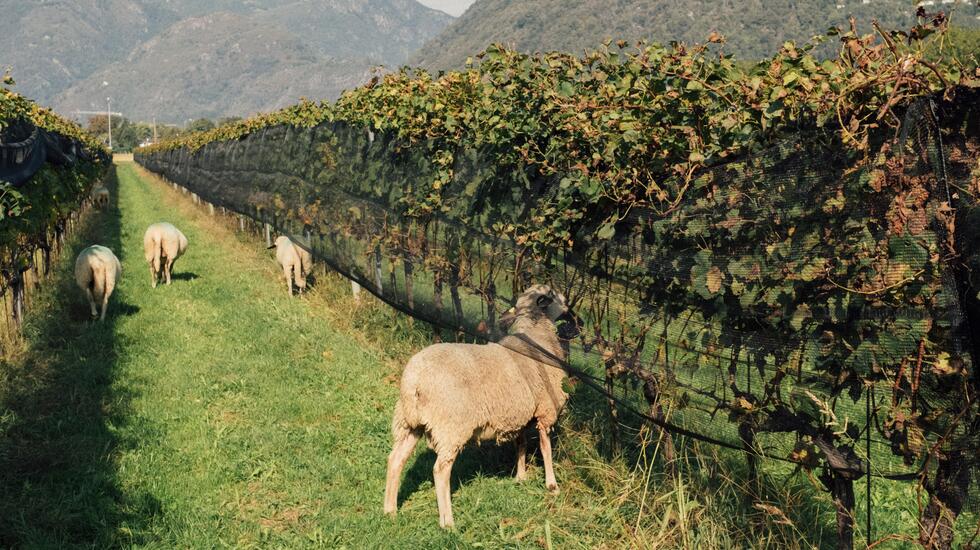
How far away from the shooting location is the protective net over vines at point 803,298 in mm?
2859

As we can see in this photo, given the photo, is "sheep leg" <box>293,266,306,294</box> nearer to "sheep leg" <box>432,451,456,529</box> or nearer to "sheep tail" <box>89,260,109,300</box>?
"sheep tail" <box>89,260,109,300</box>

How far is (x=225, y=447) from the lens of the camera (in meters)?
6.07

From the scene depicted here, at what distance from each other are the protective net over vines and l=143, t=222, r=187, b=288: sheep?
8.41 meters

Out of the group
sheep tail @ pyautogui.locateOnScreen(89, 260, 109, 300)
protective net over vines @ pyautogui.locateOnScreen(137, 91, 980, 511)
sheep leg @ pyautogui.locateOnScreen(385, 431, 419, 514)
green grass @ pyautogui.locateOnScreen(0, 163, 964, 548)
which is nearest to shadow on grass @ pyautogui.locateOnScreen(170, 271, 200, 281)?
sheep tail @ pyautogui.locateOnScreen(89, 260, 109, 300)

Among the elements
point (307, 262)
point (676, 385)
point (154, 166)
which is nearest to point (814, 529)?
point (676, 385)

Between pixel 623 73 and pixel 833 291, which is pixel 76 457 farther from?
pixel 833 291

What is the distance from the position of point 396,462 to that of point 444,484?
0.36m

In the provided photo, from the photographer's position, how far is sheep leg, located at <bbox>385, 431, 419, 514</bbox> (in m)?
4.83

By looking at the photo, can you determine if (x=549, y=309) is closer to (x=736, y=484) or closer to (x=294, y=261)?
(x=736, y=484)

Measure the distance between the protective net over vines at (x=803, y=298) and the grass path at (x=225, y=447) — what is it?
116cm

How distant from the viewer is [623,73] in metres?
4.97

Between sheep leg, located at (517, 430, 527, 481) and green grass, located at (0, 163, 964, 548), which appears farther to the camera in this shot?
sheep leg, located at (517, 430, 527, 481)

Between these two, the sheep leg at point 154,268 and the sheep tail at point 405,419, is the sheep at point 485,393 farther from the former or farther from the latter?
the sheep leg at point 154,268

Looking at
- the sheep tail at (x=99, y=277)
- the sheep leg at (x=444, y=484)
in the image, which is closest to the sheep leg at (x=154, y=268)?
the sheep tail at (x=99, y=277)
